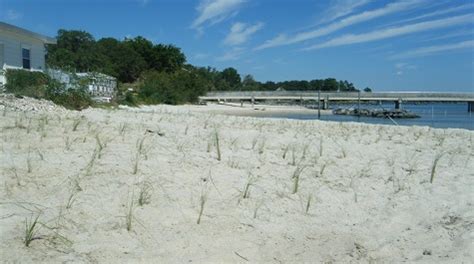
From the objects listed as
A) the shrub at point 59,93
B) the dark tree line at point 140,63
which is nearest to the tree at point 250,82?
the dark tree line at point 140,63

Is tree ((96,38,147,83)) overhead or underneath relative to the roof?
overhead

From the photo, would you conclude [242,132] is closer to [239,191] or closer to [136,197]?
[239,191]

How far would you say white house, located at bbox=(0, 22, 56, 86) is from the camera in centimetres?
2444

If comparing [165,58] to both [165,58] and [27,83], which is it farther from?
[27,83]

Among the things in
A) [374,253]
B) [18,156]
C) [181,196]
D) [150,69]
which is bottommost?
[374,253]

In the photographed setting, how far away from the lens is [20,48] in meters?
26.3

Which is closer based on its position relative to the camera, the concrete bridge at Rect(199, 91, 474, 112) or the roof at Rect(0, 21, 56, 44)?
the roof at Rect(0, 21, 56, 44)

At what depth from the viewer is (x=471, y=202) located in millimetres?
5070

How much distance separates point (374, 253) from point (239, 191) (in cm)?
156

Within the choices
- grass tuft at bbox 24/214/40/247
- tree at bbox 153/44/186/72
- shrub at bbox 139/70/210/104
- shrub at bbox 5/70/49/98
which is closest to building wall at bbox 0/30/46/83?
shrub at bbox 5/70/49/98

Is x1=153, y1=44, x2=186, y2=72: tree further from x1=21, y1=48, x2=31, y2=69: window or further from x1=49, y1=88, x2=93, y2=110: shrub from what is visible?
x1=49, y1=88, x2=93, y2=110: shrub

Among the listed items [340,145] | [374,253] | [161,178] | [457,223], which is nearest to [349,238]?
[374,253]

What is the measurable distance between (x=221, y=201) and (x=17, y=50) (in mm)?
24969

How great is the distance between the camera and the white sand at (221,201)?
390 cm
